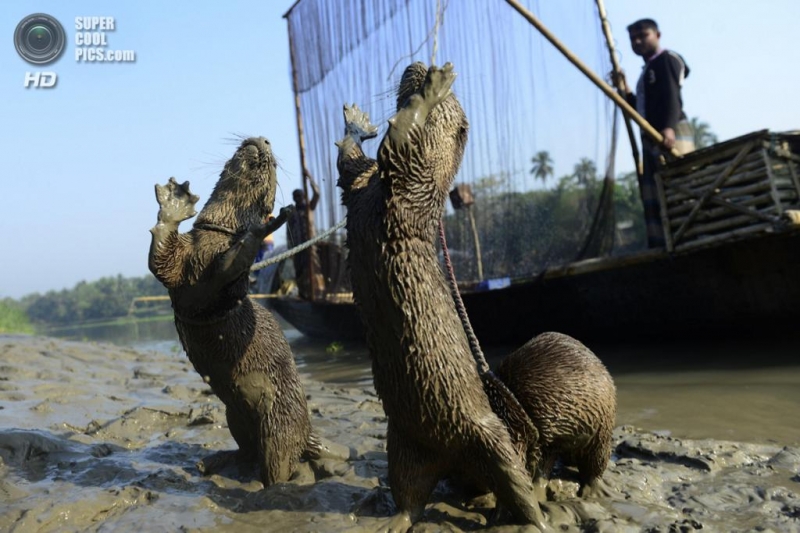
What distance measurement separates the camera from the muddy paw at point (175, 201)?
299 cm

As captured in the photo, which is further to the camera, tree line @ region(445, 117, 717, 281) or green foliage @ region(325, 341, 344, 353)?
green foliage @ region(325, 341, 344, 353)

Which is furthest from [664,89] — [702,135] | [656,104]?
[702,135]

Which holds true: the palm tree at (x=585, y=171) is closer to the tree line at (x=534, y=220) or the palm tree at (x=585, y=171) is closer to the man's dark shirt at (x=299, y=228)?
the tree line at (x=534, y=220)

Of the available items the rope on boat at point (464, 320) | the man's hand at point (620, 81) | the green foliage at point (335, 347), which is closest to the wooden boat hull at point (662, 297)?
the man's hand at point (620, 81)

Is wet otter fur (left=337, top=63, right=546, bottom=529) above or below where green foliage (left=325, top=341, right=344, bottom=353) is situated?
above

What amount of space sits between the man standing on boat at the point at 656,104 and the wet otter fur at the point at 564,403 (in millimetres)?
4571

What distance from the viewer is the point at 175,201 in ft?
9.98

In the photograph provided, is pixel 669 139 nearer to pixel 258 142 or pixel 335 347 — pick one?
pixel 258 142

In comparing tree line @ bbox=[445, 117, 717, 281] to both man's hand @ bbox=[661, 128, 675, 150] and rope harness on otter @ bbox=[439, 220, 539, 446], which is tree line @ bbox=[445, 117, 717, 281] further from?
rope harness on otter @ bbox=[439, 220, 539, 446]

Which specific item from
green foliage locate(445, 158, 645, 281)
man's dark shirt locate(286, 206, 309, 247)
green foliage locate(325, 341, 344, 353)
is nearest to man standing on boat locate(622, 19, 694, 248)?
green foliage locate(445, 158, 645, 281)

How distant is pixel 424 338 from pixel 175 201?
1554mm

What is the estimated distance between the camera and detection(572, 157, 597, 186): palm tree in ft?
26.5

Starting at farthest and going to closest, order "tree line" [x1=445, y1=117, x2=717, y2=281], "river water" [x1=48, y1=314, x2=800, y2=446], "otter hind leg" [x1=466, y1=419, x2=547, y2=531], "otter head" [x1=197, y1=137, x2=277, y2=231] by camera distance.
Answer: "tree line" [x1=445, y1=117, x2=717, y2=281], "river water" [x1=48, y1=314, x2=800, y2=446], "otter head" [x1=197, y1=137, x2=277, y2=231], "otter hind leg" [x1=466, y1=419, x2=547, y2=531]

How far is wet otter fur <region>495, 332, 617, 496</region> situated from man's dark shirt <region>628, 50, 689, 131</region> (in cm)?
488
